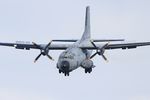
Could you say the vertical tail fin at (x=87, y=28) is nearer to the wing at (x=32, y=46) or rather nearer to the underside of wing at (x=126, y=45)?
the wing at (x=32, y=46)

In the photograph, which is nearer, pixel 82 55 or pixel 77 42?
pixel 82 55

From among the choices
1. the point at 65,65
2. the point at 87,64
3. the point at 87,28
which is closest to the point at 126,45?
the point at 87,64

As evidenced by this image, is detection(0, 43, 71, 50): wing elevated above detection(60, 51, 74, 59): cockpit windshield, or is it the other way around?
detection(0, 43, 71, 50): wing

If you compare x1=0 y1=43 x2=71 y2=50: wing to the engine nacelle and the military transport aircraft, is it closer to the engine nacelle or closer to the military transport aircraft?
the military transport aircraft

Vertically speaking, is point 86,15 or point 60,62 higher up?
point 86,15

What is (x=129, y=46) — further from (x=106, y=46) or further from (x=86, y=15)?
(x=86, y=15)

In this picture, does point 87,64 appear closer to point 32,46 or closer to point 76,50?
point 76,50

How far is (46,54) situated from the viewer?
4313 inches

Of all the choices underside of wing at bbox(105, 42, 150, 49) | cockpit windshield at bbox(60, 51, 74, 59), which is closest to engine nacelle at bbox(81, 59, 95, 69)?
cockpit windshield at bbox(60, 51, 74, 59)

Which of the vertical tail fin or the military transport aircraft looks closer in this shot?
the military transport aircraft

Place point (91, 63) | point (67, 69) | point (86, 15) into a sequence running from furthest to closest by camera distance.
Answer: point (86, 15) → point (91, 63) → point (67, 69)

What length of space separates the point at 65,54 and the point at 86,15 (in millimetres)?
39187

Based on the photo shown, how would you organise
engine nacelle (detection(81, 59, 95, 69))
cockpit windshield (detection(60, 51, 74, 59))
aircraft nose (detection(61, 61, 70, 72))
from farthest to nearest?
engine nacelle (detection(81, 59, 95, 69)), cockpit windshield (detection(60, 51, 74, 59)), aircraft nose (detection(61, 61, 70, 72))

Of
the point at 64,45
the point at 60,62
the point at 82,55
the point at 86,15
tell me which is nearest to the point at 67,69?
the point at 60,62
